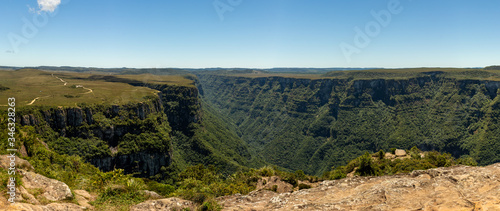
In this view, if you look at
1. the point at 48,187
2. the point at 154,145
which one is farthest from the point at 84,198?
the point at 154,145

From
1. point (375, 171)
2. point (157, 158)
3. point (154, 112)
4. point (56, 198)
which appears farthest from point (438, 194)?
point (154, 112)

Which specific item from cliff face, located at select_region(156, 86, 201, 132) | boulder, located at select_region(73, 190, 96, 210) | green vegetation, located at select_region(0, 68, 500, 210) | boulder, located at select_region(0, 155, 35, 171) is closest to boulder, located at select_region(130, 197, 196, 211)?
green vegetation, located at select_region(0, 68, 500, 210)

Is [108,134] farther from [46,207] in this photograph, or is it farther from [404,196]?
[404,196]

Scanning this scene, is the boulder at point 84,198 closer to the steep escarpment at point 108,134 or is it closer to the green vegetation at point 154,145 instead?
the green vegetation at point 154,145

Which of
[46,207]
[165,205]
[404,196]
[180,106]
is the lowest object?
[180,106]

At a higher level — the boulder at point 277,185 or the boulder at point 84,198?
the boulder at point 84,198

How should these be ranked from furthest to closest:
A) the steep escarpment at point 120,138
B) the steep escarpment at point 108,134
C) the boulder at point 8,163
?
the steep escarpment at point 120,138, the steep escarpment at point 108,134, the boulder at point 8,163

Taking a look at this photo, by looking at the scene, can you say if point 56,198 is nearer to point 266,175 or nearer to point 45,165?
point 45,165

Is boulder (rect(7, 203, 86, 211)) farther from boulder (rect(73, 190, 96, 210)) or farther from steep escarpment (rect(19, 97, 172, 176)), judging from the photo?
steep escarpment (rect(19, 97, 172, 176))

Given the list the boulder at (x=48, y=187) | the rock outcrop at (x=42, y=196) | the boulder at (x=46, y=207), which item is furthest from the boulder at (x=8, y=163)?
the boulder at (x=46, y=207)
